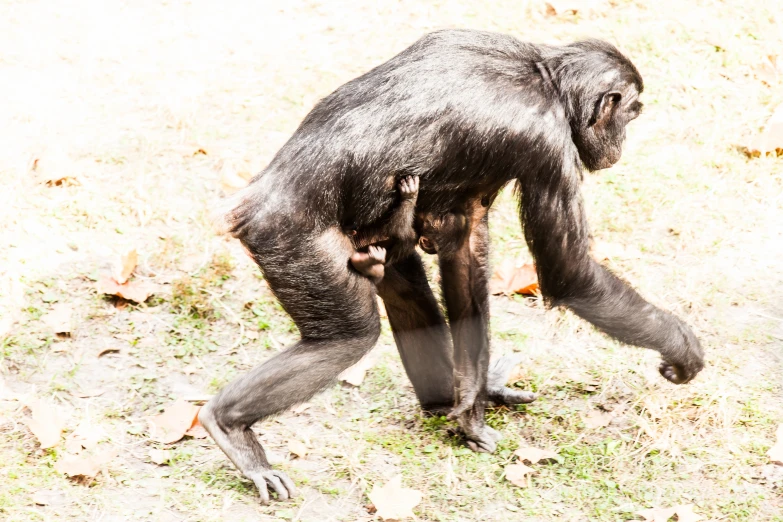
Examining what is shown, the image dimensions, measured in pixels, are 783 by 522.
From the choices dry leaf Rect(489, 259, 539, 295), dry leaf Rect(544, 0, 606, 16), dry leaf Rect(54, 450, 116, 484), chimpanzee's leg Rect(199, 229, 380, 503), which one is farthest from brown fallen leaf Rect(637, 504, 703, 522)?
dry leaf Rect(544, 0, 606, 16)

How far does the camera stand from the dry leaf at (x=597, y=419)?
4.76 meters

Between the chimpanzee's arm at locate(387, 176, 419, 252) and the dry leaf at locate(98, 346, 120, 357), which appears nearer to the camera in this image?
the chimpanzee's arm at locate(387, 176, 419, 252)

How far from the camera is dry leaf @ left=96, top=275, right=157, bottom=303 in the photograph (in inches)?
216

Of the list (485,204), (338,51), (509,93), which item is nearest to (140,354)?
(485,204)

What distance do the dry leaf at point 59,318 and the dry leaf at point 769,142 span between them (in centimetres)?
482

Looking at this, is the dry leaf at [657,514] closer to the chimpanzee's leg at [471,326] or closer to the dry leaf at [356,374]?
the chimpanzee's leg at [471,326]

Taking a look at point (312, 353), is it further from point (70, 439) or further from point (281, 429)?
point (70, 439)

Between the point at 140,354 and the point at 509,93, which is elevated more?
the point at 509,93

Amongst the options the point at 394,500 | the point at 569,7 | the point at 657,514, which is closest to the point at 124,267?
the point at 394,500

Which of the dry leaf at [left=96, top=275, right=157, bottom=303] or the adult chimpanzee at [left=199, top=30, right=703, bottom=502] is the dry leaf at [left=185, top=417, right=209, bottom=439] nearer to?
the adult chimpanzee at [left=199, top=30, right=703, bottom=502]

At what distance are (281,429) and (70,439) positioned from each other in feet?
Answer: 3.52

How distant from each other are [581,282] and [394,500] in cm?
134

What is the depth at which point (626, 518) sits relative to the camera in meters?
4.15

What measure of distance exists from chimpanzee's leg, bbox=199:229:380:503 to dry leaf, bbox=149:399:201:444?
0.51 metres
